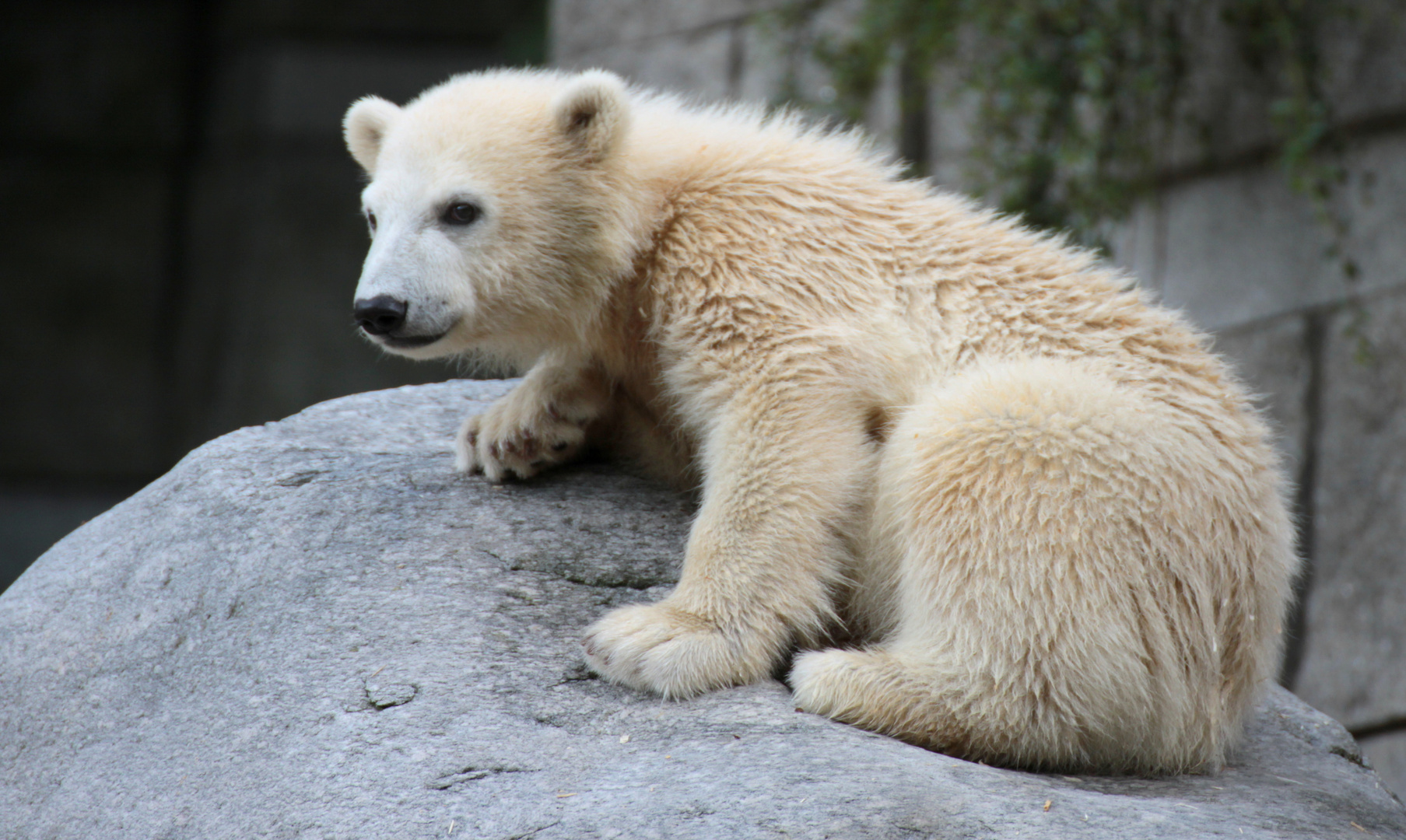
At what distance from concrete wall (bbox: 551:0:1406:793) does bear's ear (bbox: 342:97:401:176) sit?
11.9ft

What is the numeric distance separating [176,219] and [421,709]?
9.23m

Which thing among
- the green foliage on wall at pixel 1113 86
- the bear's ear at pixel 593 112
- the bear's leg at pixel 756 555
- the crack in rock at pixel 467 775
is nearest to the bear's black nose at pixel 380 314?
the bear's ear at pixel 593 112

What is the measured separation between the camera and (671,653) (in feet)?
9.45

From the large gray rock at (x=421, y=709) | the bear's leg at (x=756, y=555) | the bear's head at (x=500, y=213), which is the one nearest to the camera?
the large gray rock at (x=421, y=709)

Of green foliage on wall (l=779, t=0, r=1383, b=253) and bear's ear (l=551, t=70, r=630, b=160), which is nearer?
bear's ear (l=551, t=70, r=630, b=160)

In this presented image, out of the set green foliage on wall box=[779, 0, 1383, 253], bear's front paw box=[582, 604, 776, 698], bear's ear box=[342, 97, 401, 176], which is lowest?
bear's front paw box=[582, 604, 776, 698]

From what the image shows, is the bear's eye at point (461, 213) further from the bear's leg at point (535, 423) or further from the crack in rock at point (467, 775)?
the crack in rock at point (467, 775)

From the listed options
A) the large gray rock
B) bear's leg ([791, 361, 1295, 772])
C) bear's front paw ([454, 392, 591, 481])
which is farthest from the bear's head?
bear's leg ([791, 361, 1295, 772])

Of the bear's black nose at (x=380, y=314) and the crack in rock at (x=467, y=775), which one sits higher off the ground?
the bear's black nose at (x=380, y=314)

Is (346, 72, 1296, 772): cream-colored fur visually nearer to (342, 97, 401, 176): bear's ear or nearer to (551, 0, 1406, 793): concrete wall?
(342, 97, 401, 176): bear's ear

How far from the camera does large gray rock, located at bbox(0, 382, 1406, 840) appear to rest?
2.50 meters

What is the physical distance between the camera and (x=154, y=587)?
3.38 m

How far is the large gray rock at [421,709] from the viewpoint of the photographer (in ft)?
8.20

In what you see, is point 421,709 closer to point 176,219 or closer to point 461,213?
point 461,213
